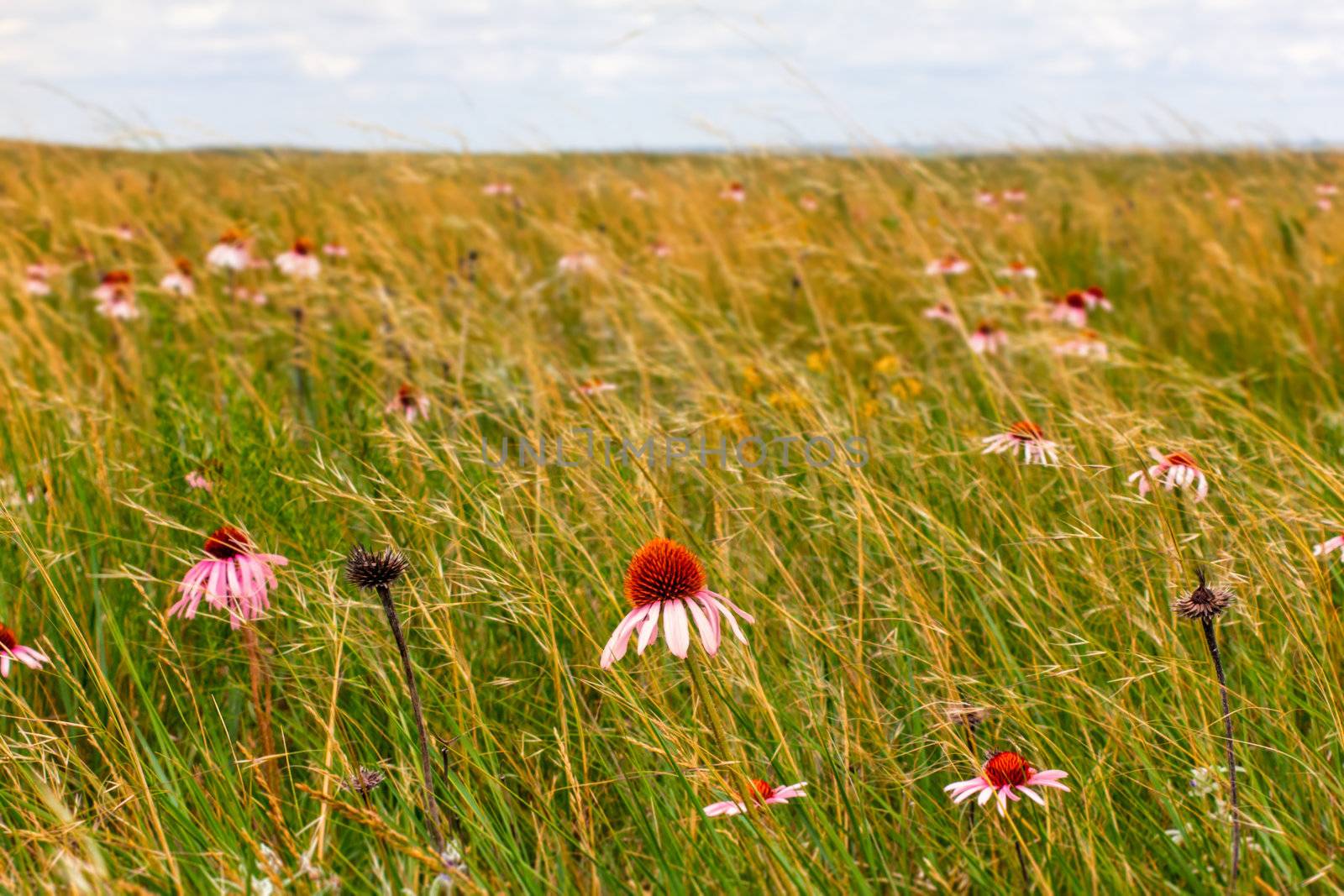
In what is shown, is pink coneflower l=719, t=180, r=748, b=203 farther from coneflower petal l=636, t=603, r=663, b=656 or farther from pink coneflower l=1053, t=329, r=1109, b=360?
coneflower petal l=636, t=603, r=663, b=656

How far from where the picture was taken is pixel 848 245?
4430 mm

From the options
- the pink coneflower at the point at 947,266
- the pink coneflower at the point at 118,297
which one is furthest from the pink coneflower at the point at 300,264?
the pink coneflower at the point at 947,266

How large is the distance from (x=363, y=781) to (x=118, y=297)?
2948 mm

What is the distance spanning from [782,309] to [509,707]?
277 cm

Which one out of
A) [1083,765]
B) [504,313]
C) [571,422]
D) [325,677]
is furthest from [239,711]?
[504,313]

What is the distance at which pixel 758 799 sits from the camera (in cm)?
108

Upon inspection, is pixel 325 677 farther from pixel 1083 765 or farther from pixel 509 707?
pixel 1083 765

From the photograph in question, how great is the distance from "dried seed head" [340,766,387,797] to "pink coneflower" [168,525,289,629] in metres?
0.24

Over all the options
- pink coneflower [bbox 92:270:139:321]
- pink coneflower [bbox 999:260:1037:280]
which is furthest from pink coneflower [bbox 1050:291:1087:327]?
pink coneflower [bbox 92:270:139:321]

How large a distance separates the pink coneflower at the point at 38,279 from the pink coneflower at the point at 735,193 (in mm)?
3208

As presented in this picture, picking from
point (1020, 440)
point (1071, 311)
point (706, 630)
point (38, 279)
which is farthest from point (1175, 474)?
point (38, 279)

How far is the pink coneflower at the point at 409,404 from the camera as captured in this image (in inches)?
84.0

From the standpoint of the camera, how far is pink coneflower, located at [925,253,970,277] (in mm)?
3439

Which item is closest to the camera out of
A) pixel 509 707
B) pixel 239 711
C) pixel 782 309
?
pixel 509 707
